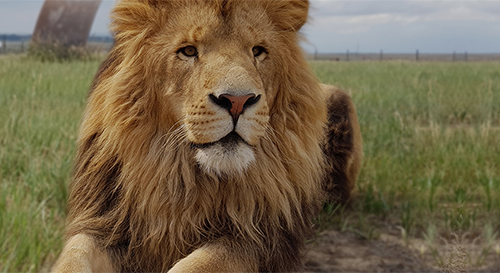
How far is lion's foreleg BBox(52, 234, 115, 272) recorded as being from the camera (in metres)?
1.70

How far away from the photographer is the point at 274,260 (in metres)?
1.95

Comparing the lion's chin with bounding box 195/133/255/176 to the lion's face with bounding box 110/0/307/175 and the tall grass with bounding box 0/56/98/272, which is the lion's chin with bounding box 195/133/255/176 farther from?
the tall grass with bounding box 0/56/98/272

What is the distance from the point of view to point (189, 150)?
1.78 m

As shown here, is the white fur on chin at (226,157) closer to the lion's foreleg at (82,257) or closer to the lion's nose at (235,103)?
the lion's nose at (235,103)

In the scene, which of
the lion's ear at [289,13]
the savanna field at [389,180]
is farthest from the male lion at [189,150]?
the savanna field at [389,180]

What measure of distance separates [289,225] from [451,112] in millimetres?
3559

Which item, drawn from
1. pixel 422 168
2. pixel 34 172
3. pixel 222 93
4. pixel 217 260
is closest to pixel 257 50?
pixel 222 93

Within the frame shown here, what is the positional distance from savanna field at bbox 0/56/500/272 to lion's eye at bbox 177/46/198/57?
0.74 m

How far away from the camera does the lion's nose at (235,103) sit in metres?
1.51

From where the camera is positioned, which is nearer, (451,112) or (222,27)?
(222,27)

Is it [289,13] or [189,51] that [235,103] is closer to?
[189,51]

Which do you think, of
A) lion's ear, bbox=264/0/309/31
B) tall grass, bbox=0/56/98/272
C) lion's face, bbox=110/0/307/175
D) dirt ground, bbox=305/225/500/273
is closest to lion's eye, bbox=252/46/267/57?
lion's face, bbox=110/0/307/175

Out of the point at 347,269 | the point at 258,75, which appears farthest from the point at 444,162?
the point at 258,75

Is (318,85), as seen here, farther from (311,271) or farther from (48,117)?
(48,117)
